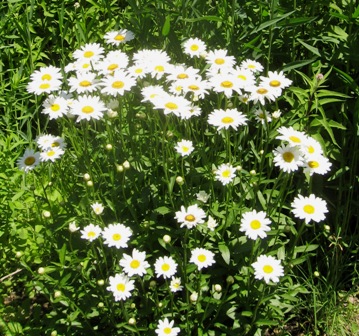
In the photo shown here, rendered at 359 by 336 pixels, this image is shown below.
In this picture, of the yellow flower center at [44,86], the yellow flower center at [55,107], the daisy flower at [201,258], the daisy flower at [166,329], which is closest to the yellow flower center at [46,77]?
the yellow flower center at [44,86]

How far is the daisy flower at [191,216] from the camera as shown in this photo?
7.47ft

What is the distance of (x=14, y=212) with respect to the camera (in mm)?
2994

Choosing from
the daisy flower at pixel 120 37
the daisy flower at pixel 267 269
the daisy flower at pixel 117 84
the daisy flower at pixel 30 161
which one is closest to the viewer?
the daisy flower at pixel 267 269

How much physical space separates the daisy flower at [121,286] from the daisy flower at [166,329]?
0.64 ft

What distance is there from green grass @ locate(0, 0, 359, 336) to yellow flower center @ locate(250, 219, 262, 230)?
0.15 metres

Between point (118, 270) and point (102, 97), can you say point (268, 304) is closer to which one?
point (118, 270)

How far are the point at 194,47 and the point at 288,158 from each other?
80cm

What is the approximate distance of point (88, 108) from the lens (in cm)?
243

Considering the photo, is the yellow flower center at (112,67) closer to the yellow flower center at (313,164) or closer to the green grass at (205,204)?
the green grass at (205,204)

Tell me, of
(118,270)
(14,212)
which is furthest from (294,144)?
(14,212)

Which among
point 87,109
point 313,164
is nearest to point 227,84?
point 313,164

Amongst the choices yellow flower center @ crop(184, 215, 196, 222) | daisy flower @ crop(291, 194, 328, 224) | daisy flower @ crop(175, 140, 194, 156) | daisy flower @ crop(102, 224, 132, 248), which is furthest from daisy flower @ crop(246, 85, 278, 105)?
daisy flower @ crop(102, 224, 132, 248)

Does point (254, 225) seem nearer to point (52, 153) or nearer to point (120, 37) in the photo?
point (52, 153)

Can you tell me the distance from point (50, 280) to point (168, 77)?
40.9 inches
